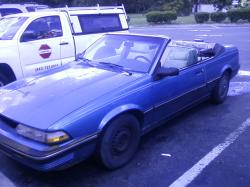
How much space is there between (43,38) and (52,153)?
4236 mm

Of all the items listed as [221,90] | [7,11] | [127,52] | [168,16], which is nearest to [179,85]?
[127,52]

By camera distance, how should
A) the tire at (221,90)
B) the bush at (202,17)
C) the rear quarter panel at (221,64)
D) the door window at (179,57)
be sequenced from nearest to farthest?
the door window at (179,57), the rear quarter panel at (221,64), the tire at (221,90), the bush at (202,17)

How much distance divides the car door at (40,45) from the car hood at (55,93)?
7.71 feet

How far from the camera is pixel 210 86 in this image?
5.72 meters

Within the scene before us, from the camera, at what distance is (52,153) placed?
3.25 meters

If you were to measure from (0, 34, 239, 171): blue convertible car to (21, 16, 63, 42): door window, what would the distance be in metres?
2.06

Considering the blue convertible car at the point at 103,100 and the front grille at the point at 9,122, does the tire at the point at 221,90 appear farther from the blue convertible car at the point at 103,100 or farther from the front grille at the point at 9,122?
the front grille at the point at 9,122

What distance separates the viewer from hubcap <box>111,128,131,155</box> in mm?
3855

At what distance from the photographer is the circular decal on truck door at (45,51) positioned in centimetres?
694

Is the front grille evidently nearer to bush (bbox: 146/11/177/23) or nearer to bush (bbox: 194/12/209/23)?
bush (bbox: 146/11/177/23)

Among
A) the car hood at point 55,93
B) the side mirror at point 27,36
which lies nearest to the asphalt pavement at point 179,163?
the car hood at point 55,93

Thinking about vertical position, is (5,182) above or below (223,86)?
below

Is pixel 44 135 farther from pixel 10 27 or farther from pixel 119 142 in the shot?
pixel 10 27

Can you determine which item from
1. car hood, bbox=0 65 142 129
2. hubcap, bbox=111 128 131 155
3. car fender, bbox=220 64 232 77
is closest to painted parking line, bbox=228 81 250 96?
car fender, bbox=220 64 232 77
